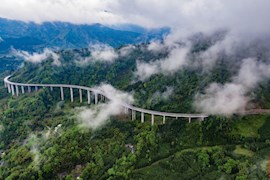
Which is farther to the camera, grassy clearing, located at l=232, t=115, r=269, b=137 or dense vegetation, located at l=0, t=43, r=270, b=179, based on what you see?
grassy clearing, located at l=232, t=115, r=269, b=137

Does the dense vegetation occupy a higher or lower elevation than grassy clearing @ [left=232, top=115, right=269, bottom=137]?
lower

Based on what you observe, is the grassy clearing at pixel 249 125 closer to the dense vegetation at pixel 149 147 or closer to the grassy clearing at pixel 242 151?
the dense vegetation at pixel 149 147

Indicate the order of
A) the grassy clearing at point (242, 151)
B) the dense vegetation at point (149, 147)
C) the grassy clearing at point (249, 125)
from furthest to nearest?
the grassy clearing at point (249, 125) → the grassy clearing at point (242, 151) → the dense vegetation at point (149, 147)

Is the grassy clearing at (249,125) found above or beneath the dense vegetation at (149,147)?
above

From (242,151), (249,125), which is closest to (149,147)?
(242,151)

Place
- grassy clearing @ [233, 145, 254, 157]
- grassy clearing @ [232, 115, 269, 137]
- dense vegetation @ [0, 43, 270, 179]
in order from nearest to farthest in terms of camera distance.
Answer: dense vegetation @ [0, 43, 270, 179] < grassy clearing @ [233, 145, 254, 157] < grassy clearing @ [232, 115, 269, 137]

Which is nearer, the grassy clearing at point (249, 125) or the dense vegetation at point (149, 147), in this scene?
the dense vegetation at point (149, 147)

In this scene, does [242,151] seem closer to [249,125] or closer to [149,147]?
[249,125]

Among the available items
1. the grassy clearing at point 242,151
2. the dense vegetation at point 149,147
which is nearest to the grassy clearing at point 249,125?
the dense vegetation at point 149,147

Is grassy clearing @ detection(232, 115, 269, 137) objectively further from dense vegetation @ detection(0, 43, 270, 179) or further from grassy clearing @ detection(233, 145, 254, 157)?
grassy clearing @ detection(233, 145, 254, 157)

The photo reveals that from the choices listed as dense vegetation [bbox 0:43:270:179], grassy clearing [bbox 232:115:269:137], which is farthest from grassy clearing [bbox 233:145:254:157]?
grassy clearing [bbox 232:115:269:137]

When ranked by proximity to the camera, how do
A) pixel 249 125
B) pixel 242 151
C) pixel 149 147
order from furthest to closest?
pixel 249 125
pixel 149 147
pixel 242 151
